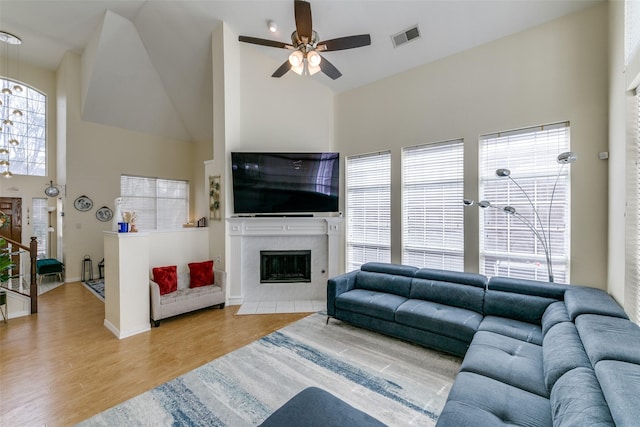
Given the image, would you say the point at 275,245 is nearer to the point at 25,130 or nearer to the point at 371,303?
the point at 371,303

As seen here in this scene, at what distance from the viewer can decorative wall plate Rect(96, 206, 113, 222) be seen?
21.2 ft

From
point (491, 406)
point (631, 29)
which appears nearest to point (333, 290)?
point (491, 406)

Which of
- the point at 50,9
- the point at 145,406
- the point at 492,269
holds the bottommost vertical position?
the point at 145,406

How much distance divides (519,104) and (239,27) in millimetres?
4343

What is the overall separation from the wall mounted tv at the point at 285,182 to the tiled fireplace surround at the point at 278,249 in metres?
0.21

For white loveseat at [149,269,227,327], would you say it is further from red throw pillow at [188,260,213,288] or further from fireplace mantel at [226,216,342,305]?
fireplace mantel at [226,216,342,305]

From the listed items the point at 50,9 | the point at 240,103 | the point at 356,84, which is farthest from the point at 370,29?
the point at 50,9

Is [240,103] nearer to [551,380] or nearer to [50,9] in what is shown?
[50,9]

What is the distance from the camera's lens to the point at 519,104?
332 centimetres

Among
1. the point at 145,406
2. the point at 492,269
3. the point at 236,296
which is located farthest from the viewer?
the point at 236,296

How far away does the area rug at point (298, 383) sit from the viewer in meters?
1.97

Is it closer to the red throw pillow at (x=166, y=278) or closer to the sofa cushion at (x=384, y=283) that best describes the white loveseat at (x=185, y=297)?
the red throw pillow at (x=166, y=278)

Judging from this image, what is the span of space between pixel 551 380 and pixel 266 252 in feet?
12.7

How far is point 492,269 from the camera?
11.7 ft
